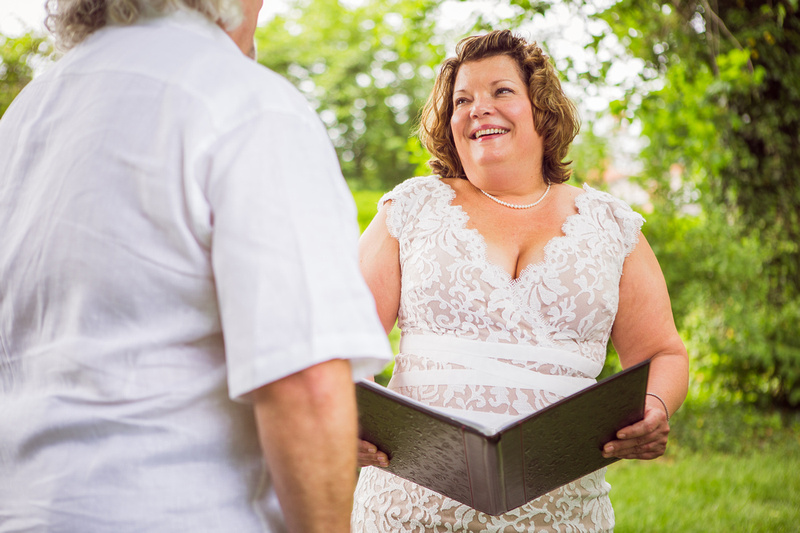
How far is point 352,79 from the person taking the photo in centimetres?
2098

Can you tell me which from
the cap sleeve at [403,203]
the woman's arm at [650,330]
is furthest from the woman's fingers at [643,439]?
the cap sleeve at [403,203]

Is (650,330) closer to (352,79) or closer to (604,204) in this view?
(604,204)

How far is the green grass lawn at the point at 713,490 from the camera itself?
14.3ft

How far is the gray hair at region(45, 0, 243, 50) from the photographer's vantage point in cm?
104

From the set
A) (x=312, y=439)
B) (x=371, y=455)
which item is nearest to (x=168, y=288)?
(x=312, y=439)

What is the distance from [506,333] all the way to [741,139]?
5650mm

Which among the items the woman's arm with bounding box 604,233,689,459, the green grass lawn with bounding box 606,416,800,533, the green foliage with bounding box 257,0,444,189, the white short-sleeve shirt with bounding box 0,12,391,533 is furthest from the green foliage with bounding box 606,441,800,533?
the green foliage with bounding box 257,0,444,189

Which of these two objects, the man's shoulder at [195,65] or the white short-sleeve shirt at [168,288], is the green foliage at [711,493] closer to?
the white short-sleeve shirt at [168,288]

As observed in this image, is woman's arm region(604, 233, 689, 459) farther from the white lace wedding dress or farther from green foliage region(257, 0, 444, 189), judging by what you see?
green foliage region(257, 0, 444, 189)

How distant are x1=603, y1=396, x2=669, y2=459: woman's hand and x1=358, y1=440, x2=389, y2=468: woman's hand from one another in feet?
1.88

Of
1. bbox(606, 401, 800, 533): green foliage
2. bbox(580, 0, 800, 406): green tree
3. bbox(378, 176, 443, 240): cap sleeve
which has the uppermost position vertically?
bbox(378, 176, 443, 240): cap sleeve

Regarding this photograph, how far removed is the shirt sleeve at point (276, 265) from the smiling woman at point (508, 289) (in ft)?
3.18

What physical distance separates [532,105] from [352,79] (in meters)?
19.4

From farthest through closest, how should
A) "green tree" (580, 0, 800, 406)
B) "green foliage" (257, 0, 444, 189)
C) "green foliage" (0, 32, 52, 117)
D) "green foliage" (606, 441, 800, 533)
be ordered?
1. "green foliage" (257, 0, 444, 189)
2. "green tree" (580, 0, 800, 406)
3. "green foliage" (0, 32, 52, 117)
4. "green foliage" (606, 441, 800, 533)
